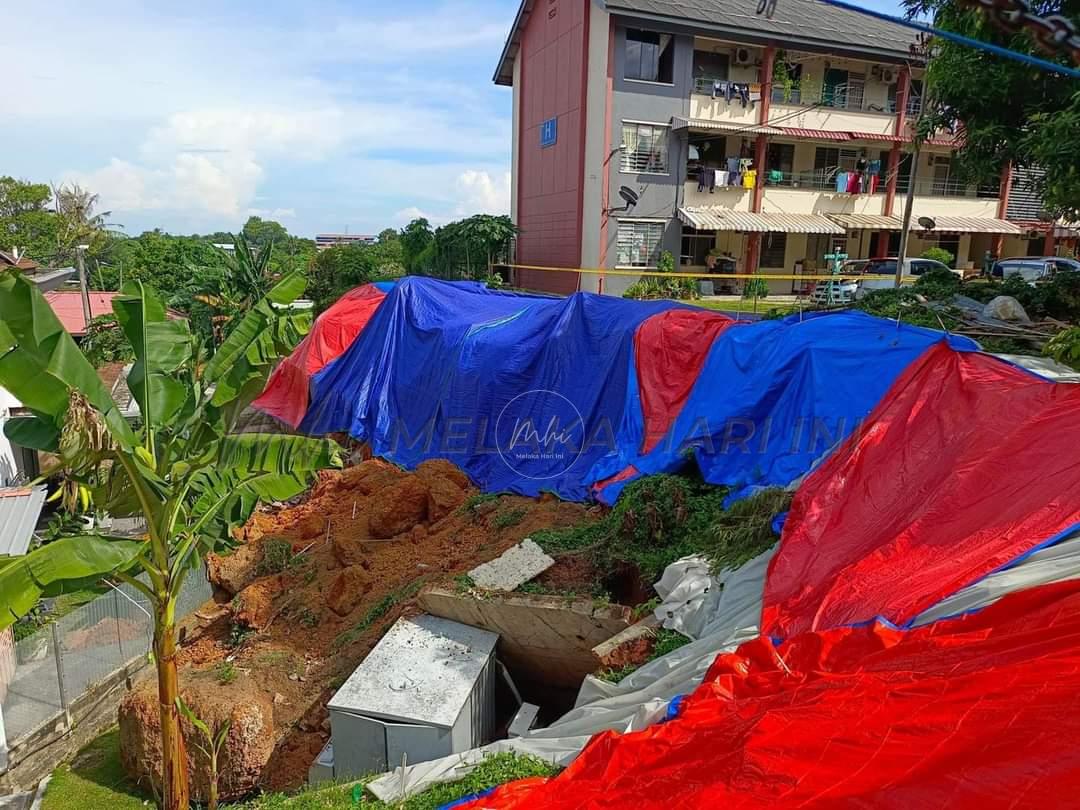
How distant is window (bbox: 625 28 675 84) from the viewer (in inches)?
931

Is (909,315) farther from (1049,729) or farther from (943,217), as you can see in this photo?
(943,217)

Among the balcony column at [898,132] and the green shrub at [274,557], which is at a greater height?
the balcony column at [898,132]

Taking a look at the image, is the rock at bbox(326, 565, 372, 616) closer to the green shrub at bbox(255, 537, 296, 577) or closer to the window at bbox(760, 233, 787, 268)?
the green shrub at bbox(255, 537, 296, 577)

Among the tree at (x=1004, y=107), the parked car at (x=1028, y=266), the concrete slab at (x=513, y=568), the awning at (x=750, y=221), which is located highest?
the tree at (x=1004, y=107)

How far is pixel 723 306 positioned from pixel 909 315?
984 centimetres

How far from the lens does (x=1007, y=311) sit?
33.3 feet

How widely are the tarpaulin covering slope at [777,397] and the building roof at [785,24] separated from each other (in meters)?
17.3

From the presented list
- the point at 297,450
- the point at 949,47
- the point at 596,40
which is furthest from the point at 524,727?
the point at 596,40

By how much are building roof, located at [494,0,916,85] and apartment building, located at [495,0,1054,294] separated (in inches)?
2.7

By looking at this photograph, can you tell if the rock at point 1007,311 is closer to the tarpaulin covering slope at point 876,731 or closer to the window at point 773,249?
the tarpaulin covering slope at point 876,731

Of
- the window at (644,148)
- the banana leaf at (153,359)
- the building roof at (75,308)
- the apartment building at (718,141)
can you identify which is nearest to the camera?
the banana leaf at (153,359)

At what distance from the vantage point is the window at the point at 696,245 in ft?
85.4

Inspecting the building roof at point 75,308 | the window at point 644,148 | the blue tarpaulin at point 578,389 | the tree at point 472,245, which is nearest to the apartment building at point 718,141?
the window at point 644,148

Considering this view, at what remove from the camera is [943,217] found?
2838 centimetres
